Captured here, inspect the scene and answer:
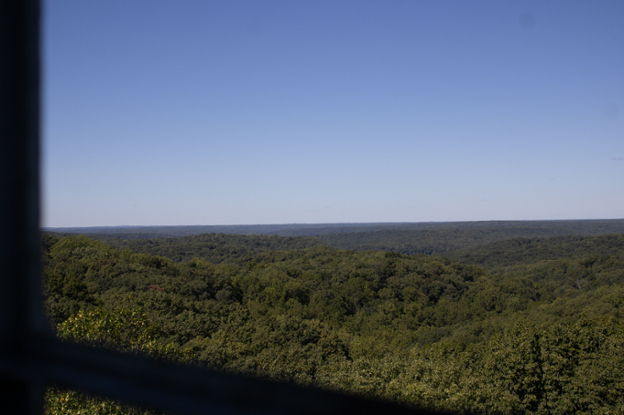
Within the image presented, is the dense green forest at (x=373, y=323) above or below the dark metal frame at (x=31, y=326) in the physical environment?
below

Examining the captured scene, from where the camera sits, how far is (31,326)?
1.13m

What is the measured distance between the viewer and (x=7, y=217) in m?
1.10

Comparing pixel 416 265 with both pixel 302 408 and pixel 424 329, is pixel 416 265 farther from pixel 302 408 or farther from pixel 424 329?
pixel 302 408

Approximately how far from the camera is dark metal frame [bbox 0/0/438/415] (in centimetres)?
88

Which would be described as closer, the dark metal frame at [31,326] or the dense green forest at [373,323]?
the dark metal frame at [31,326]

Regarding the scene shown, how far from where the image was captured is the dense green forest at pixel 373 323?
17.4m

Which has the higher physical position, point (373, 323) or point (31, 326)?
point (31, 326)

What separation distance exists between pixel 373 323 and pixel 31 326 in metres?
60.1

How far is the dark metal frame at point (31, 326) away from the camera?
2.89 feet

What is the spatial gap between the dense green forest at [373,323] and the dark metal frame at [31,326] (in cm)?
11

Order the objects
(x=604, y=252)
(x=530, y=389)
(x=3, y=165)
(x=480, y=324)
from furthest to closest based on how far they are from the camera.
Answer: (x=604, y=252)
(x=480, y=324)
(x=530, y=389)
(x=3, y=165)

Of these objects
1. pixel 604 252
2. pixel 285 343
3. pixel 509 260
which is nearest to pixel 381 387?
pixel 285 343

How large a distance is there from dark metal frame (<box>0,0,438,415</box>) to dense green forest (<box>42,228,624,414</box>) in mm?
113

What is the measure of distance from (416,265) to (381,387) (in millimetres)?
65811
